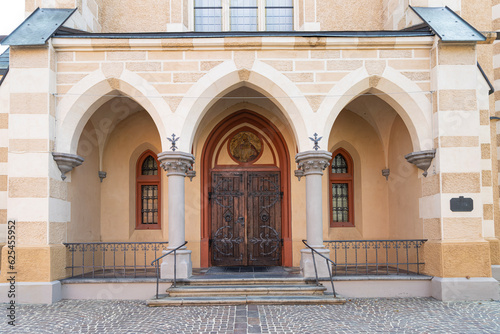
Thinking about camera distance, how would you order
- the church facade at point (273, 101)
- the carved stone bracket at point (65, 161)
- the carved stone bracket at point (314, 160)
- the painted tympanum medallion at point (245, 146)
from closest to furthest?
the church facade at point (273, 101) → the carved stone bracket at point (65, 161) → the carved stone bracket at point (314, 160) → the painted tympanum medallion at point (245, 146)

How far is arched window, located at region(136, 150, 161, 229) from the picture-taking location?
12852 mm

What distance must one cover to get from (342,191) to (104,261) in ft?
21.6

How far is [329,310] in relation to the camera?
8.28m

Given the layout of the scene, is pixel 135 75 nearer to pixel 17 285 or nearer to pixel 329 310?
pixel 17 285

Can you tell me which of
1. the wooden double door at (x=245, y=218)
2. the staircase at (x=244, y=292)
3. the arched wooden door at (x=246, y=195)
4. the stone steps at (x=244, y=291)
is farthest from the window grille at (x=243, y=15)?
the stone steps at (x=244, y=291)

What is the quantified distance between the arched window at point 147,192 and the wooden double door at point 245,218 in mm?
1584

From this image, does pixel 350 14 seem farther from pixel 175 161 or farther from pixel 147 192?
pixel 147 192

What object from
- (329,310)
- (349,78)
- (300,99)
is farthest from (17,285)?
(349,78)

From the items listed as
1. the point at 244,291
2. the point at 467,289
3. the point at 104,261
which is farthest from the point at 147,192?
the point at 467,289

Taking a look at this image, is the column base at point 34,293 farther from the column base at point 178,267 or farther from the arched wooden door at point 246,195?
the arched wooden door at point 246,195

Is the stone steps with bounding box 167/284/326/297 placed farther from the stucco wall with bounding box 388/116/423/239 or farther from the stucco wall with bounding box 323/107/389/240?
the stucco wall with bounding box 323/107/389/240

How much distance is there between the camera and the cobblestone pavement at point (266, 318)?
713 cm

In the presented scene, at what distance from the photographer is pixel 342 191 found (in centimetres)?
1304

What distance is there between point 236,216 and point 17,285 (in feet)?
18.1
